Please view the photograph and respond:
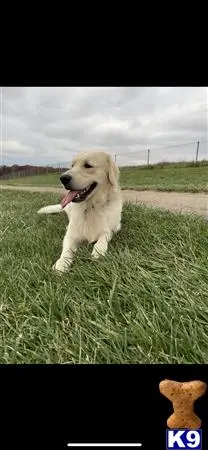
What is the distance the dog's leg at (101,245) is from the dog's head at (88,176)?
0.78 ft

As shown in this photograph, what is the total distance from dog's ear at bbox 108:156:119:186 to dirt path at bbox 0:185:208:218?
1.72ft

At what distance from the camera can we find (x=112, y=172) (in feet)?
5.85

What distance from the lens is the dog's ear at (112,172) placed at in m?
1.78

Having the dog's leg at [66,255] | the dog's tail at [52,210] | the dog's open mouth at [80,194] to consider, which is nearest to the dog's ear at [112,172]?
the dog's open mouth at [80,194]

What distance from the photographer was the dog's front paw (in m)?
1.37

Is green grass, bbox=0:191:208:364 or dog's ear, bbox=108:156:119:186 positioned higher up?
dog's ear, bbox=108:156:119:186
